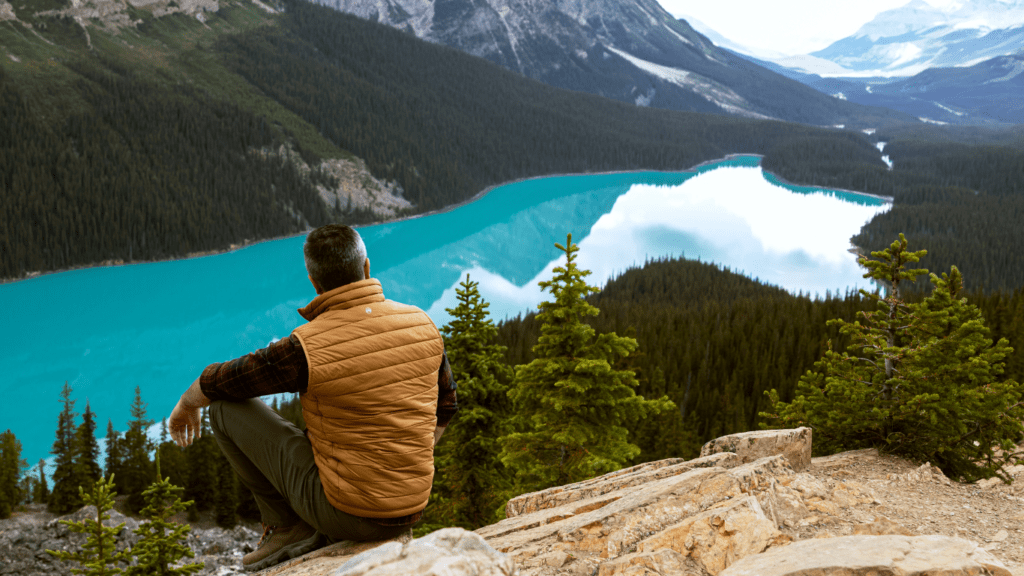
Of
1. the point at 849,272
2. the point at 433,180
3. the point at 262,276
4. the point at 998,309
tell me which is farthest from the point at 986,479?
the point at 433,180

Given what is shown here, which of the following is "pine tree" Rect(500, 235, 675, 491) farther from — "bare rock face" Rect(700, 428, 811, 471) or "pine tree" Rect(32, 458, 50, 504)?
"pine tree" Rect(32, 458, 50, 504)

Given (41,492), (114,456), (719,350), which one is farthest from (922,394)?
(41,492)

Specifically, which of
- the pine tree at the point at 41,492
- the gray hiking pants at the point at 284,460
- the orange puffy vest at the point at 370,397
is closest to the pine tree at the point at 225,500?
the pine tree at the point at 41,492

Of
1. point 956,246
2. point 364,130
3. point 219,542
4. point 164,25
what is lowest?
point 219,542

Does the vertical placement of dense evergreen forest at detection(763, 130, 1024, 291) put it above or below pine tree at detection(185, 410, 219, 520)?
above

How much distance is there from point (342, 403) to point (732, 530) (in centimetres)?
290

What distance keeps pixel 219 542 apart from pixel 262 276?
6095cm

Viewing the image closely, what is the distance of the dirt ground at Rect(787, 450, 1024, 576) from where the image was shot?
4.91 m

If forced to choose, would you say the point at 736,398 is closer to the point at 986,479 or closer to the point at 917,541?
the point at 986,479

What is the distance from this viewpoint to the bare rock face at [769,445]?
6.86m

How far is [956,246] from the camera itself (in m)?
97.4

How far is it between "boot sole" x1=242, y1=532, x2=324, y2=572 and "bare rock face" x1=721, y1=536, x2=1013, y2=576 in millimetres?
3099

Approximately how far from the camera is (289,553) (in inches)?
195

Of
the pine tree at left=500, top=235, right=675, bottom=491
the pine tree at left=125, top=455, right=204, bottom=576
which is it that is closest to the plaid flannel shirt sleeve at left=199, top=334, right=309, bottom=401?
the pine tree at left=500, top=235, right=675, bottom=491
